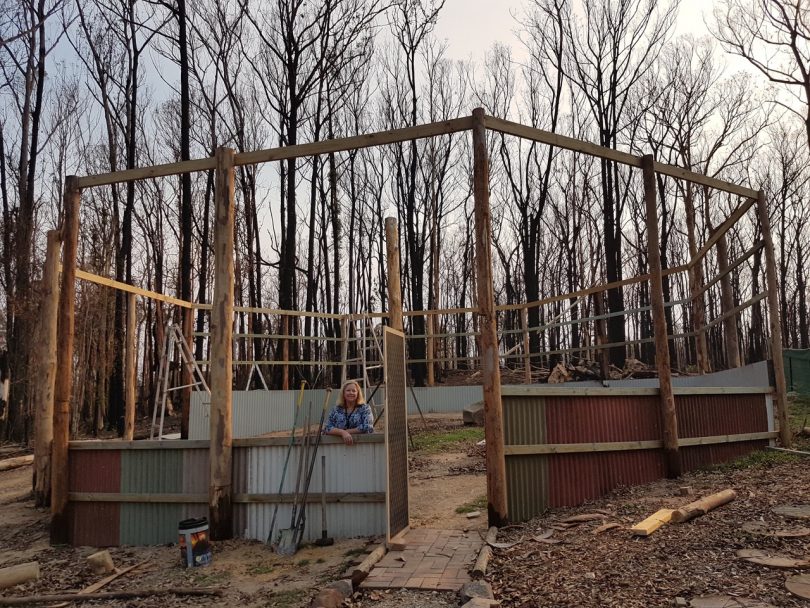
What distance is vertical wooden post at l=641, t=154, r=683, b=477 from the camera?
7188 mm

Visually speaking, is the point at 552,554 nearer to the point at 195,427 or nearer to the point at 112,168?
the point at 195,427

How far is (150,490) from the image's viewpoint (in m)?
7.11

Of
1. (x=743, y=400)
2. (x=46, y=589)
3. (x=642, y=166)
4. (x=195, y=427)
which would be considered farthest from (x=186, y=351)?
(x=743, y=400)

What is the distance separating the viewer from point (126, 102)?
21.3m

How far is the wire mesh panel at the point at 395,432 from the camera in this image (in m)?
5.83

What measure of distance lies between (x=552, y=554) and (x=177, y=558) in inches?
151

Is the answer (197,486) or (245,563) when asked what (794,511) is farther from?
(197,486)

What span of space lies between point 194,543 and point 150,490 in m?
1.40

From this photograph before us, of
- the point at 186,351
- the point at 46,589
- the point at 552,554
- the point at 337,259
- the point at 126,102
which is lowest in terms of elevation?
the point at 46,589

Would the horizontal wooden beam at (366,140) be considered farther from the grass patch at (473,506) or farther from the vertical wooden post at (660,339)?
the grass patch at (473,506)

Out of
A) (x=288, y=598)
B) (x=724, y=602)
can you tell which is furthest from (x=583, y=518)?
(x=288, y=598)

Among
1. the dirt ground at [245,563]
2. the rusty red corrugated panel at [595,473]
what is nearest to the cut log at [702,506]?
the rusty red corrugated panel at [595,473]

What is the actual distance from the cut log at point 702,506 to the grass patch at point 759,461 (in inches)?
68.3

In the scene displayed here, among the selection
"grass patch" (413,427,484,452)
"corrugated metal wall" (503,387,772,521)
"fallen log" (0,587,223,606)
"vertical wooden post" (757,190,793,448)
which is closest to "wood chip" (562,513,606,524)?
"corrugated metal wall" (503,387,772,521)
